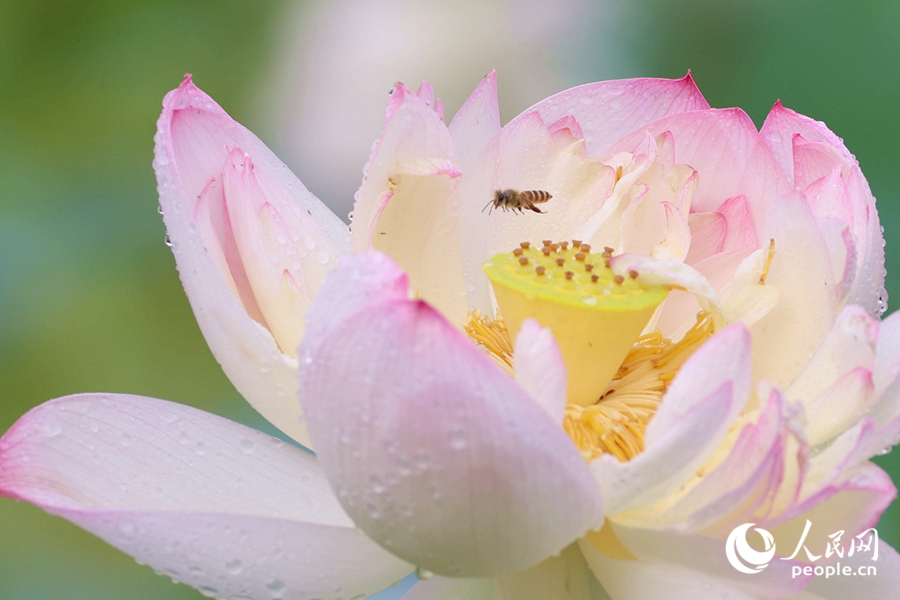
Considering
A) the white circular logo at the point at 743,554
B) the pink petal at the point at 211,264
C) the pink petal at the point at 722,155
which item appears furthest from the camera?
the pink petal at the point at 722,155

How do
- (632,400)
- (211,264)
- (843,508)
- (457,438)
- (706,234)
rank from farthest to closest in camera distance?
1. (706,234)
2. (632,400)
3. (211,264)
4. (843,508)
5. (457,438)

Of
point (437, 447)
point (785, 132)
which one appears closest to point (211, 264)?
point (437, 447)

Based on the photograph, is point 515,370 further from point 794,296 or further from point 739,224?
point 739,224

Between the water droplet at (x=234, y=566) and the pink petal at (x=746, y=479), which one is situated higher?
the pink petal at (x=746, y=479)

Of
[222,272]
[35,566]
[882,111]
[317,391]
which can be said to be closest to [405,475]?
[317,391]

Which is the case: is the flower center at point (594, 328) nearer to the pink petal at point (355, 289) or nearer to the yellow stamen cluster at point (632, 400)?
the yellow stamen cluster at point (632, 400)

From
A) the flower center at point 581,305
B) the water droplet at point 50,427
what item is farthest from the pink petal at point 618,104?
the water droplet at point 50,427

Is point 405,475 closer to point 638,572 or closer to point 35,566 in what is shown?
point 638,572
